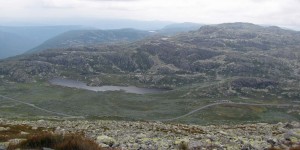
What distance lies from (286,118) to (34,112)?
14330cm

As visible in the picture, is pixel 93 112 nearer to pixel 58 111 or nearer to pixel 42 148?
pixel 58 111

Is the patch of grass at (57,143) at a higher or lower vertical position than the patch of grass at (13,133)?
higher

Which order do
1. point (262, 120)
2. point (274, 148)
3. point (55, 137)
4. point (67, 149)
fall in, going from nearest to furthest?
point (67, 149), point (55, 137), point (274, 148), point (262, 120)

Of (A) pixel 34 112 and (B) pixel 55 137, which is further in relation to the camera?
(A) pixel 34 112

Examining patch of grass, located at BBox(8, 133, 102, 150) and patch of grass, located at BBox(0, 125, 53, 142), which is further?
patch of grass, located at BBox(0, 125, 53, 142)

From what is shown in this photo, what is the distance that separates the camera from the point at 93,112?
197 meters

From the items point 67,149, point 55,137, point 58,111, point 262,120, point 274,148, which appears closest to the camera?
point 67,149

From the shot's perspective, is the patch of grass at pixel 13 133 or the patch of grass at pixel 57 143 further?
the patch of grass at pixel 13 133

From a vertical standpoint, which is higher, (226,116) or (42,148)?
(42,148)

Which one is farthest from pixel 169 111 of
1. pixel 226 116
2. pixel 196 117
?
pixel 226 116

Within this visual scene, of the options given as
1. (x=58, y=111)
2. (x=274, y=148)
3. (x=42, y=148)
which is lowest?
(x=58, y=111)

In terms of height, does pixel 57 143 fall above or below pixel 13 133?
above

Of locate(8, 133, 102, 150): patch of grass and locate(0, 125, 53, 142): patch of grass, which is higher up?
locate(8, 133, 102, 150): patch of grass

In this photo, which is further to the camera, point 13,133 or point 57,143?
point 13,133
